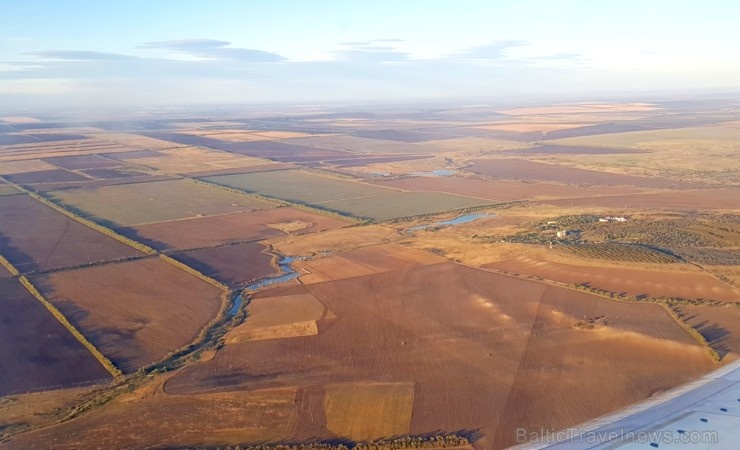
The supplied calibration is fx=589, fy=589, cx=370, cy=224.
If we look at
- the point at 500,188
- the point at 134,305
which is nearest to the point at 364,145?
the point at 500,188

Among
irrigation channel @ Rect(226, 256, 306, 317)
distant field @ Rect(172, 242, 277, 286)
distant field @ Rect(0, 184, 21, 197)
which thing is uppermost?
distant field @ Rect(0, 184, 21, 197)

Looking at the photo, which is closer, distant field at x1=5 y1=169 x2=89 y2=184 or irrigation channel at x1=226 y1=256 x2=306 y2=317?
irrigation channel at x1=226 y1=256 x2=306 y2=317

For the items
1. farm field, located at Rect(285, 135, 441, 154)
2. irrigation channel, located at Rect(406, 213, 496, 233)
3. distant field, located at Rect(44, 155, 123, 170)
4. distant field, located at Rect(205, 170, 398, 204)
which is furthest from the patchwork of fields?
farm field, located at Rect(285, 135, 441, 154)

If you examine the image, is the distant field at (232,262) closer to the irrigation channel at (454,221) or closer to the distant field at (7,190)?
the irrigation channel at (454,221)

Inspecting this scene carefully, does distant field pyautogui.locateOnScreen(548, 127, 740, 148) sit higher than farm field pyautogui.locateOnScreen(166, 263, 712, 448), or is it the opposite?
distant field pyautogui.locateOnScreen(548, 127, 740, 148)

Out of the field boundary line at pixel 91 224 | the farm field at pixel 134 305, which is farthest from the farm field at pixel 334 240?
the field boundary line at pixel 91 224

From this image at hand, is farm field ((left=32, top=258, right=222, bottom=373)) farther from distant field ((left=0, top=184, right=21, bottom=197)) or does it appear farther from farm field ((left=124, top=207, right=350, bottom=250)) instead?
distant field ((left=0, top=184, right=21, bottom=197))

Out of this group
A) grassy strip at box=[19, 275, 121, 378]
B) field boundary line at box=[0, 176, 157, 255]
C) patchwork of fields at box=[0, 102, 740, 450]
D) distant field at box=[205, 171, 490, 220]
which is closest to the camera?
patchwork of fields at box=[0, 102, 740, 450]
